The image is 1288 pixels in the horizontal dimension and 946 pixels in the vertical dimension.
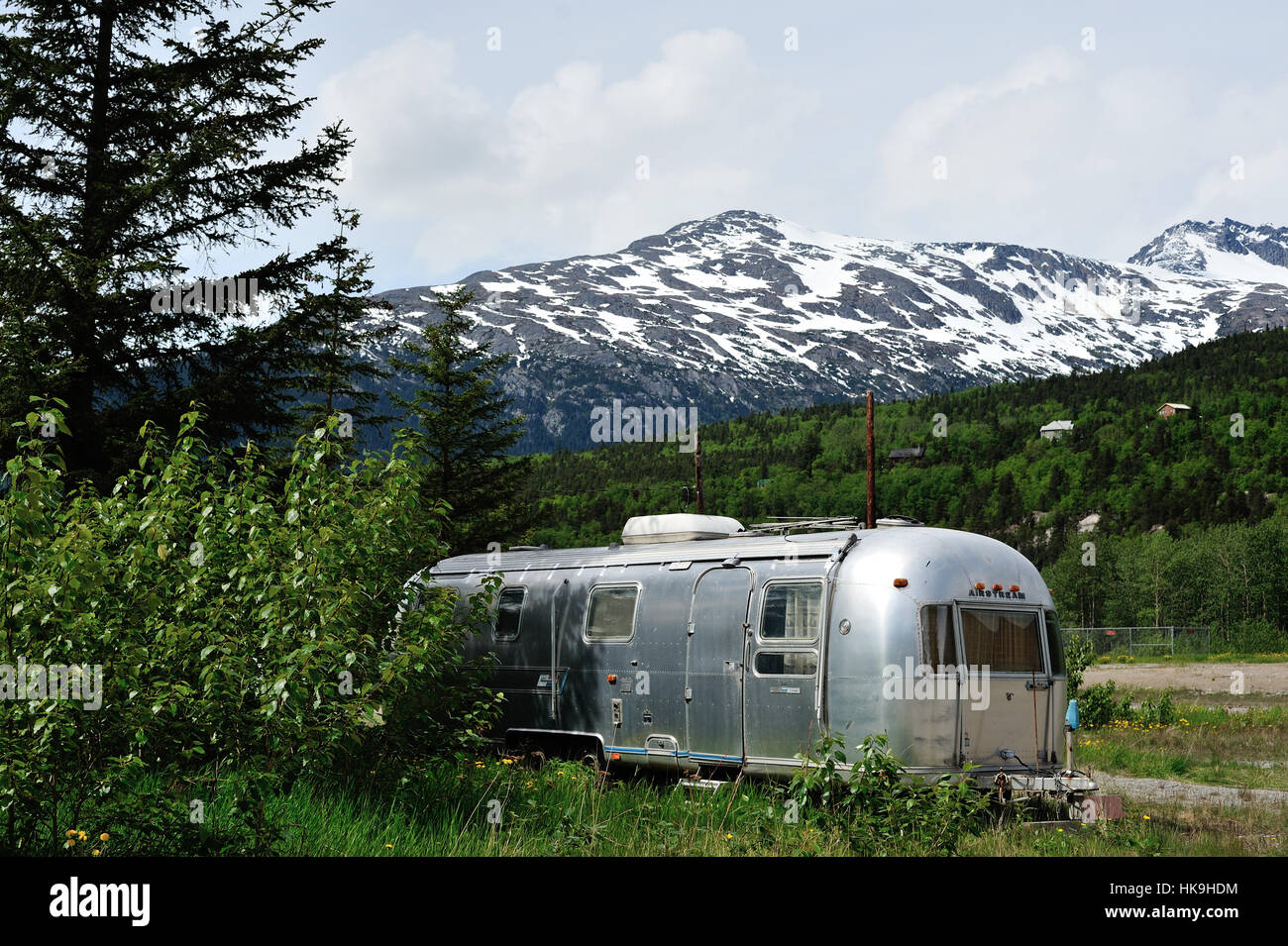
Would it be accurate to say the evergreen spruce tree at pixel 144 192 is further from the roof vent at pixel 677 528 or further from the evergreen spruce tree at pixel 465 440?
the evergreen spruce tree at pixel 465 440

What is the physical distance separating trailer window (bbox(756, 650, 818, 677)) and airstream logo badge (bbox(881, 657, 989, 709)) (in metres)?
0.82

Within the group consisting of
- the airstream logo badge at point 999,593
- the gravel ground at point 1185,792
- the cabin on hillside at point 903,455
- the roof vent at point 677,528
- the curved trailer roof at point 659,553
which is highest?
the cabin on hillside at point 903,455

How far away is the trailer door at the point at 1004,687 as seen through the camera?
1080 cm

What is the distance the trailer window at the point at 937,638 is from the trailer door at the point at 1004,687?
0.12 metres

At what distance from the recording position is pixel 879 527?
12.0 m

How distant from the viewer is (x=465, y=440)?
113 feet

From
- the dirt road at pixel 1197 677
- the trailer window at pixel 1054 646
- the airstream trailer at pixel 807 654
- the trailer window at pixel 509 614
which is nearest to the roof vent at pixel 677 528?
the airstream trailer at pixel 807 654

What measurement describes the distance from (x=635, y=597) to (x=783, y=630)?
235 centimetres

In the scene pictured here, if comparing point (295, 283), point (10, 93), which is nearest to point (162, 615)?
point (295, 283)

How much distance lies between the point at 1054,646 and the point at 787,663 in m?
2.87

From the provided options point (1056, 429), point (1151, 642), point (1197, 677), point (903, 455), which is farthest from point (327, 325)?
point (1056, 429)

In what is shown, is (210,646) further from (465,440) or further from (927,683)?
(465,440)

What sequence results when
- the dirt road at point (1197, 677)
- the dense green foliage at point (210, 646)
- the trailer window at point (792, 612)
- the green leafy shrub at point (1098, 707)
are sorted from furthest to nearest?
the dirt road at point (1197, 677) → the green leafy shrub at point (1098, 707) → the trailer window at point (792, 612) → the dense green foliage at point (210, 646)

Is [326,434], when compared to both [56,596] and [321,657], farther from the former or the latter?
[56,596]
